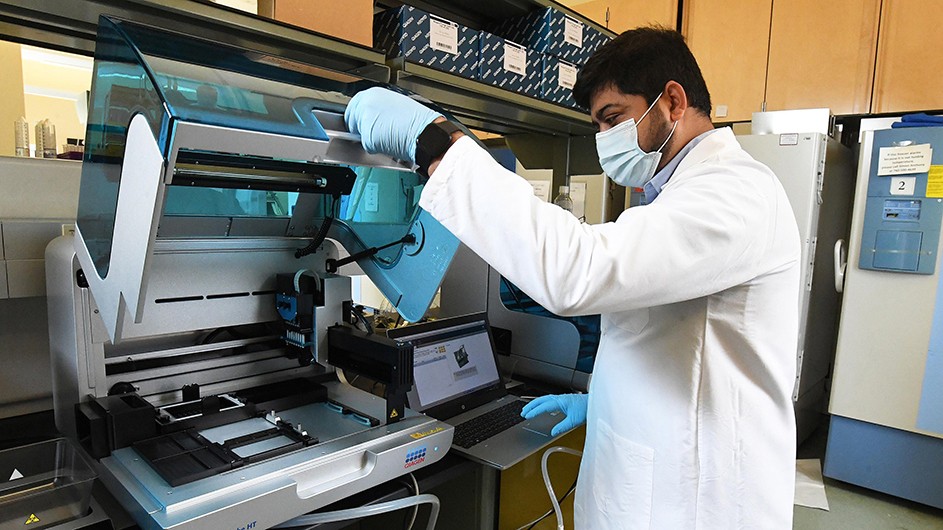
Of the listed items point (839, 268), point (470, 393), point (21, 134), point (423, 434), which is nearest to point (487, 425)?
point (470, 393)

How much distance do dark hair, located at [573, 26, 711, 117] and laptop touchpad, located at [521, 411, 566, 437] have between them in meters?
0.90

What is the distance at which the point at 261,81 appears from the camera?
2.97ft

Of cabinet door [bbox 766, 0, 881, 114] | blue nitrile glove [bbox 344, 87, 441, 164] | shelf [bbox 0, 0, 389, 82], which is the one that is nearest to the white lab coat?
blue nitrile glove [bbox 344, 87, 441, 164]

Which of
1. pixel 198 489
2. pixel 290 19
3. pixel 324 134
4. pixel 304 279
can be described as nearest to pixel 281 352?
pixel 304 279

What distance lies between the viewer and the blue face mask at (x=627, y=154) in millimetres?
1072

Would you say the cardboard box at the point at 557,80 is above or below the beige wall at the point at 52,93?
below

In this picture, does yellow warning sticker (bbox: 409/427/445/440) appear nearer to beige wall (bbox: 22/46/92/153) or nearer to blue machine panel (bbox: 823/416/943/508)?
blue machine panel (bbox: 823/416/943/508)

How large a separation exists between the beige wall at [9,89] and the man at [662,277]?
316 centimetres

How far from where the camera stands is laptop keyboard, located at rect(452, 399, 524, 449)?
1.34 meters

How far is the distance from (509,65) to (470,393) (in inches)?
41.3

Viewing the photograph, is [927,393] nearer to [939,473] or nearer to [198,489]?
[939,473]

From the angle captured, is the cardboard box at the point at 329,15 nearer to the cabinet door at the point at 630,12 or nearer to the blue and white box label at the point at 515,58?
the blue and white box label at the point at 515,58

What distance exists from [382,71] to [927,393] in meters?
2.71

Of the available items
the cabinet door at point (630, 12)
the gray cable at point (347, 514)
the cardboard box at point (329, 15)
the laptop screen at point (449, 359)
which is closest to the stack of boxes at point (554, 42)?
the cardboard box at point (329, 15)
